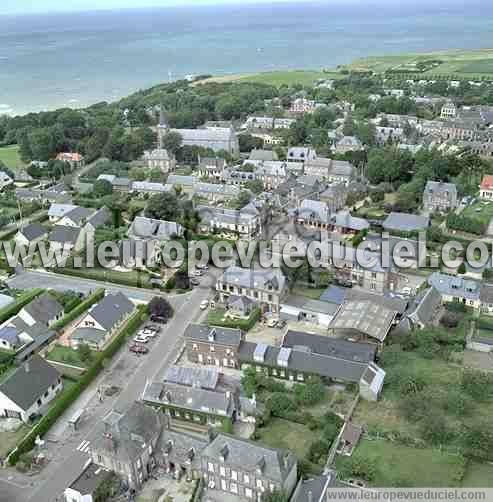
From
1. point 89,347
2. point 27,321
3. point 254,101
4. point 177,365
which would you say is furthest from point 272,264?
point 254,101

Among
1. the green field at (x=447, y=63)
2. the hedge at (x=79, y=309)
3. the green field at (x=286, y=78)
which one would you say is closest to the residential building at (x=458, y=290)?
the hedge at (x=79, y=309)

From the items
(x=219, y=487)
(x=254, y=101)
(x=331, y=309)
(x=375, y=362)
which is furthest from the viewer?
(x=254, y=101)

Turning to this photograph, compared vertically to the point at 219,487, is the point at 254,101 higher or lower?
higher

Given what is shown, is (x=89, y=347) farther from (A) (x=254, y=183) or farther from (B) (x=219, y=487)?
(A) (x=254, y=183)

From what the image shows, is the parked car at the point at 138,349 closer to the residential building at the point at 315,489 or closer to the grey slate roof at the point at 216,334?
the grey slate roof at the point at 216,334

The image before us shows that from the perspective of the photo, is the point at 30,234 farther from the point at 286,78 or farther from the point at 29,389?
the point at 286,78

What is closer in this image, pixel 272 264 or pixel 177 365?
pixel 177 365
